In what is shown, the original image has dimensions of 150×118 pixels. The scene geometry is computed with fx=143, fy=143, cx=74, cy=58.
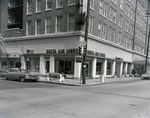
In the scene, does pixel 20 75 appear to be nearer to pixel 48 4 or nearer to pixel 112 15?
pixel 48 4

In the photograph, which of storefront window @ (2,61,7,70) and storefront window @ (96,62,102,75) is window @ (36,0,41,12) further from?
storefront window @ (96,62,102,75)

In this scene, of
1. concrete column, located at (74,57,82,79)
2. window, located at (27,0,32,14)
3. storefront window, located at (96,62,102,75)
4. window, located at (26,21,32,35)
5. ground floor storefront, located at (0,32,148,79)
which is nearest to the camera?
concrete column, located at (74,57,82,79)

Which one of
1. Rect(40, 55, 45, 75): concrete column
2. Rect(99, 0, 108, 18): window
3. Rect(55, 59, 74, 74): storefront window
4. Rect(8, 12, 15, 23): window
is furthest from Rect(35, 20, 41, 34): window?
Rect(99, 0, 108, 18): window

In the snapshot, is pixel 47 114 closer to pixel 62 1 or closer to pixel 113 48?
pixel 62 1

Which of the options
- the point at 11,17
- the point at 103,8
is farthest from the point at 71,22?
the point at 11,17

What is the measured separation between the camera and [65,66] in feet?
65.1

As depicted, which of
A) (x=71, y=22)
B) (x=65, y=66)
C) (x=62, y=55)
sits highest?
(x=71, y=22)

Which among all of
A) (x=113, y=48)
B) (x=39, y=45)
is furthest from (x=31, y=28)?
(x=113, y=48)

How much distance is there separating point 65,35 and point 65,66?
14.0 ft

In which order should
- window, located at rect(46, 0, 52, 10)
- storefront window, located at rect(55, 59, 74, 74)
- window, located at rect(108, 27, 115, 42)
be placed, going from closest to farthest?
storefront window, located at rect(55, 59, 74, 74)
window, located at rect(46, 0, 52, 10)
window, located at rect(108, 27, 115, 42)

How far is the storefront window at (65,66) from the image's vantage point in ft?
63.6

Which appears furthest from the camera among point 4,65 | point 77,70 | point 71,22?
point 4,65

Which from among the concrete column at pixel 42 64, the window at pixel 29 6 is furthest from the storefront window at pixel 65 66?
the window at pixel 29 6

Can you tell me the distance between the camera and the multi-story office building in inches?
754
